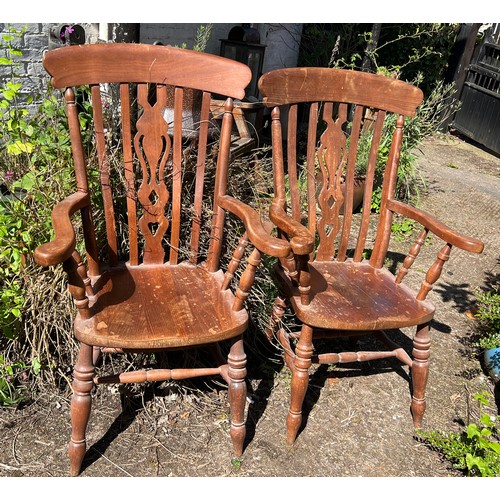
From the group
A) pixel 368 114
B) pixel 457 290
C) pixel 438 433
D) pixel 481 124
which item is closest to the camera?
pixel 438 433

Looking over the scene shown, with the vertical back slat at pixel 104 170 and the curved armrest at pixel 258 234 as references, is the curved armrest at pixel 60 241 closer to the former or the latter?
the vertical back slat at pixel 104 170

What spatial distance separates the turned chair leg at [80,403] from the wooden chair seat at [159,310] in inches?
4.9

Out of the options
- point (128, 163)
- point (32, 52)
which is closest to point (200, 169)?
point (128, 163)

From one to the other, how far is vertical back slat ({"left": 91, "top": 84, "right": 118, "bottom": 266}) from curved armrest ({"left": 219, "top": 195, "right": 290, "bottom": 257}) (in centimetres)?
42

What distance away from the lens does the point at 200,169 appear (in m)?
2.11

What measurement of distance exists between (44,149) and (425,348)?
170 centimetres

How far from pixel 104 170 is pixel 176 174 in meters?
0.27

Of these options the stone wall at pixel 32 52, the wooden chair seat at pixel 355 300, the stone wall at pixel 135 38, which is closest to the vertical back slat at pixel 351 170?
the wooden chair seat at pixel 355 300

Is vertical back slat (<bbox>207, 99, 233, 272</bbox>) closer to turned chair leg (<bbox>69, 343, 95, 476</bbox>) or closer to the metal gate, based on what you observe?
turned chair leg (<bbox>69, 343, 95, 476</bbox>)

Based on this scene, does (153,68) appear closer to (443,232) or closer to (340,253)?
(340,253)

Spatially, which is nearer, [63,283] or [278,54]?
[63,283]

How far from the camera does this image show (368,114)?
4.41 meters

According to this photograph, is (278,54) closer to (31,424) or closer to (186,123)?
(186,123)

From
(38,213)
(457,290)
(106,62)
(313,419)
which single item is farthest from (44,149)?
(457,290)
